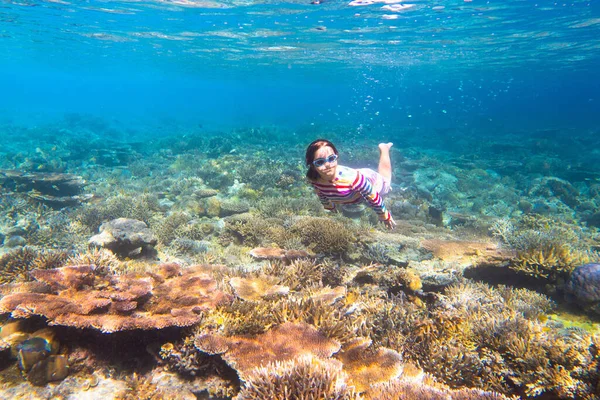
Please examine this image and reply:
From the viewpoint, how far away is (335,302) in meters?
4.62

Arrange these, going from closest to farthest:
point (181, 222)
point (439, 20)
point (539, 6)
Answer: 1. point (181, 222)
2. point (539, 6)
3. point (439, 20)

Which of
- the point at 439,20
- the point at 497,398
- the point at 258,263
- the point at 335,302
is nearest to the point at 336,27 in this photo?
the point at 439,20

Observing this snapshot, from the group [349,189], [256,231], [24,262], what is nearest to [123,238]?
[24,262]

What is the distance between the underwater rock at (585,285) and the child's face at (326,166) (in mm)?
5136

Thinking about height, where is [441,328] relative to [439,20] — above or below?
below

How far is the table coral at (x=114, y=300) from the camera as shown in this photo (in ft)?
11.8

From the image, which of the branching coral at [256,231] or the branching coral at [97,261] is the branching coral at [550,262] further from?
the branching coral at [97,261]

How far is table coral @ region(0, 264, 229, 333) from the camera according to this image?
11.8 ft

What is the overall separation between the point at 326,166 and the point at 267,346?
2.48 metres

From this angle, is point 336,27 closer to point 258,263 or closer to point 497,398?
point 258,263

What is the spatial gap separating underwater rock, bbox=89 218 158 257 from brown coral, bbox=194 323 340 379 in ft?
15.5

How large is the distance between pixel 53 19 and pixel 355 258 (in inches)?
1241

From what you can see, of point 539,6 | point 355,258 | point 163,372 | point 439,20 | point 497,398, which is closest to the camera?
point 497,398


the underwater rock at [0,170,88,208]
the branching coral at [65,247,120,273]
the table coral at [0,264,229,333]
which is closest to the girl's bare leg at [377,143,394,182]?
the table coral at [0,264,229,333]
